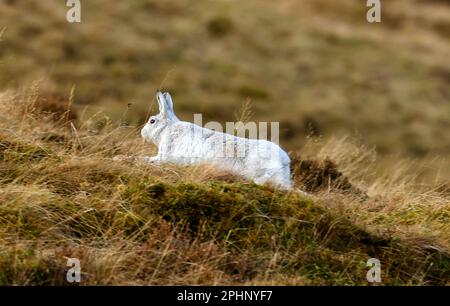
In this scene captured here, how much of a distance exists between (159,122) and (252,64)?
2728 centimetres

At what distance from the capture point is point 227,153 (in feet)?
29.7

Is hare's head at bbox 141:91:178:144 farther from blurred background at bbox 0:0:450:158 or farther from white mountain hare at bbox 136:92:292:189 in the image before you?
blurred background at bbox 0:0:450:158

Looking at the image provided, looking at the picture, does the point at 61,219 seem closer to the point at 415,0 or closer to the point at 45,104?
the point at 45,104

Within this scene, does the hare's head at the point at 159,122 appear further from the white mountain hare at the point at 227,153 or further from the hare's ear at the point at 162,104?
the white mountain hare at the point at 227,153

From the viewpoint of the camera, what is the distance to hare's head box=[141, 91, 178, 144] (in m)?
9.81

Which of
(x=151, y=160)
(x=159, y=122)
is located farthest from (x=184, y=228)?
Result: (x=159, y=122)

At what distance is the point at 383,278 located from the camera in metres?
7.20

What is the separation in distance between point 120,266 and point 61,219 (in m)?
0.92

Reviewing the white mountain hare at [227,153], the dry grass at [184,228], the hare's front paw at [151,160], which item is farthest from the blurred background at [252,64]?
the dry grass at [184,228]

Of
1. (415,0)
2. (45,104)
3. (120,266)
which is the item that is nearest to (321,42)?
(415,0)

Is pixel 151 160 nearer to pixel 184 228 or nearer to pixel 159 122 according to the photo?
pixel 159 122

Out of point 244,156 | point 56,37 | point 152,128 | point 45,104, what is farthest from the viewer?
point 56,37

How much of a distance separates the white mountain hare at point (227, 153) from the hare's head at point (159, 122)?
17 centimetres

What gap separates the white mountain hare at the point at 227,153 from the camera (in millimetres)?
8922
